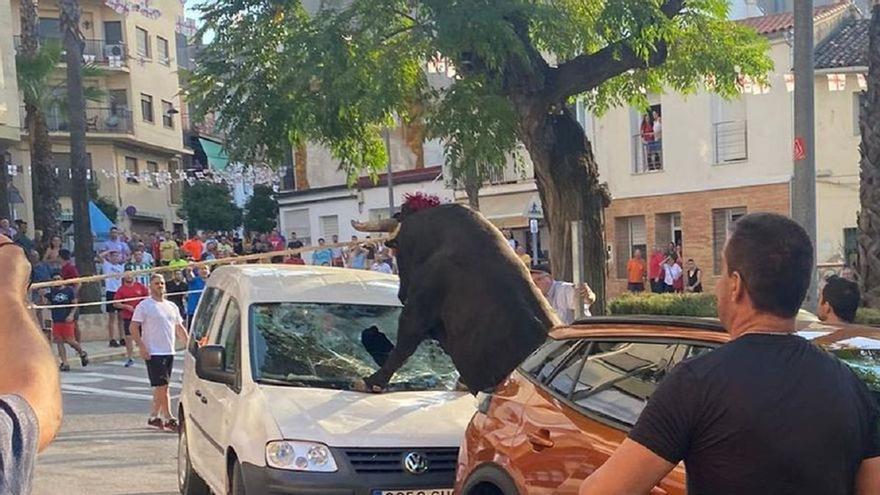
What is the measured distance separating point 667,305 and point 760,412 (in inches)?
423

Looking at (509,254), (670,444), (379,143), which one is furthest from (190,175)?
(670,444)

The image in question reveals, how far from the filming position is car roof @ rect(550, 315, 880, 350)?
399 cm

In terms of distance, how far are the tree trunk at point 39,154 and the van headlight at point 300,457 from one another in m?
19.8

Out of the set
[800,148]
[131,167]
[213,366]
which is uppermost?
[131,167]

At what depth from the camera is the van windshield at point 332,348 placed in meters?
6.68

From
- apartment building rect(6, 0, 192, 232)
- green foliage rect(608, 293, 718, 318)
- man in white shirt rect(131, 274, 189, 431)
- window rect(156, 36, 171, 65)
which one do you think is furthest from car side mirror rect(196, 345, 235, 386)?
window rect(156, 36, 171, 65)

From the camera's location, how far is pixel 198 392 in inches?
299

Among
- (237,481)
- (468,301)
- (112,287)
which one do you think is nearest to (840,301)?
(468,301)

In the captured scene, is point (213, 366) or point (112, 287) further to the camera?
point (112, 287)

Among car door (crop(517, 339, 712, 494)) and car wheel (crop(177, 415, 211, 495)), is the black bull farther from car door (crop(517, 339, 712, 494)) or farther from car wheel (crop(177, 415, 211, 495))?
car wheel (crop(177, 415, 211, 495))

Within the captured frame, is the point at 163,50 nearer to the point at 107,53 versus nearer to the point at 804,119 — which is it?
the point at 107,53

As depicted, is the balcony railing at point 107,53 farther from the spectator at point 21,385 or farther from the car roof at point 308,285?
the spectator at point 21,385

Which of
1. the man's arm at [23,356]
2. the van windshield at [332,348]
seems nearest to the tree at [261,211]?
the van windshield at [332,348]

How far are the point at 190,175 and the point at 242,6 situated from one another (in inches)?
1767
